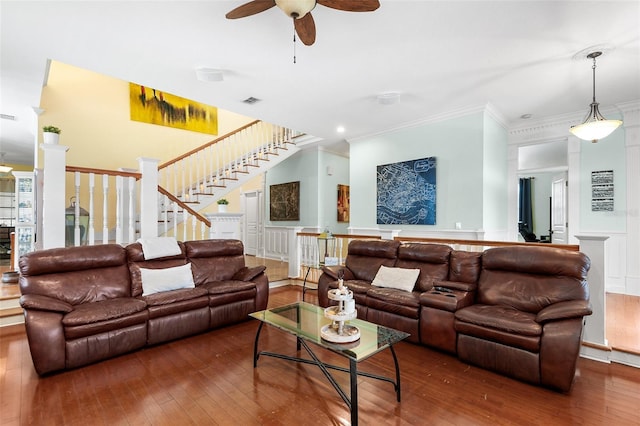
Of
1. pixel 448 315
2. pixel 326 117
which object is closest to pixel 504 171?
pixel 326 117

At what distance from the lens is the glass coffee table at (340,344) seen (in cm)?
185

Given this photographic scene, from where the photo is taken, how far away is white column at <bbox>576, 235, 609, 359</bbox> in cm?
276

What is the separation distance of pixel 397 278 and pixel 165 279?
2633 mm

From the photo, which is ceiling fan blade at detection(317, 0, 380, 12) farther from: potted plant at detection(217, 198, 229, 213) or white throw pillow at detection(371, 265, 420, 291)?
potted plant at detection(217, 198, 229, 213)

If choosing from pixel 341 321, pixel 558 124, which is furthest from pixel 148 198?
pixel 558 124

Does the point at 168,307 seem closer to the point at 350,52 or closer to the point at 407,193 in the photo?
the point at 350,52

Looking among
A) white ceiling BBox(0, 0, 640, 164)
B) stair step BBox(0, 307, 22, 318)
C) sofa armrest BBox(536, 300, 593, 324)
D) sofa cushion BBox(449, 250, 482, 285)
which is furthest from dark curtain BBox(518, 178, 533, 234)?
stair step BBox(0, 307, 22, 318)

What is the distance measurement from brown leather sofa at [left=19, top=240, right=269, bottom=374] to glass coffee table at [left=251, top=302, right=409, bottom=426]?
3.37 ft

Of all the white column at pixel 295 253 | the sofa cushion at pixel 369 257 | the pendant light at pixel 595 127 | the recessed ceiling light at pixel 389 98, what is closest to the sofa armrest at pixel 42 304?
the sofa cushion at pixel 369 257

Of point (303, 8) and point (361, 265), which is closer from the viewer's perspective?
point (303, 8)

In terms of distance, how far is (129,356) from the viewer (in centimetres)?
284

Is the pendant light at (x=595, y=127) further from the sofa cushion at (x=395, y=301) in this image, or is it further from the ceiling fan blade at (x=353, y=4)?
the ceiling fan blade at (x=353, y=4)

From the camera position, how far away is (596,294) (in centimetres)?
279

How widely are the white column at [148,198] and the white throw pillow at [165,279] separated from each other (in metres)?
1.06
